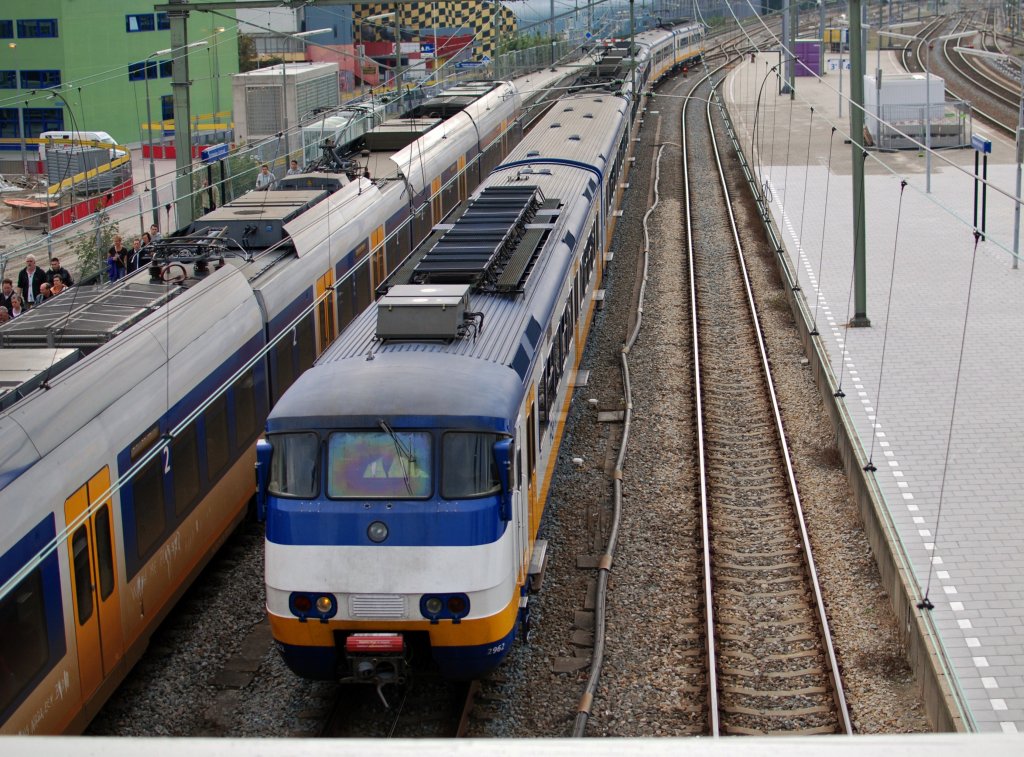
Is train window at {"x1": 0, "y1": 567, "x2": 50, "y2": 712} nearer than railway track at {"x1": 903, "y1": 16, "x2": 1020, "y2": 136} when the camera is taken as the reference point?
Yes

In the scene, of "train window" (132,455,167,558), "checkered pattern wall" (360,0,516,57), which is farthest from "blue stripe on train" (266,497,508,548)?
"checkered pattern wall" (360,0,516,57)

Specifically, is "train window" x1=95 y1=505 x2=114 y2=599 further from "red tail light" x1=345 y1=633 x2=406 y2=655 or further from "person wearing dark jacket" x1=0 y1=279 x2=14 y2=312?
"person wearing dark jacket" x1=0 y1=279 x2=14 y2=312

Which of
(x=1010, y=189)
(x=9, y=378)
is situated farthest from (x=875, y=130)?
(x=9, y=378)

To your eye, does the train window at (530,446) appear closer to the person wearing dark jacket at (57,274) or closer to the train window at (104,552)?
the train window at (104,552)

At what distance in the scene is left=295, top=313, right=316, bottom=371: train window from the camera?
47.0ft

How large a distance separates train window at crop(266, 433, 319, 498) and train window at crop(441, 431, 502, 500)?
0.96 metres

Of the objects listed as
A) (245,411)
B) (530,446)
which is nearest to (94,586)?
(245,411)

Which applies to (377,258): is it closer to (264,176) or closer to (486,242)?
(486,242)

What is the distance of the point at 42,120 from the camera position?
4197cm

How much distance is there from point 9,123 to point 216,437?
33.0 meters

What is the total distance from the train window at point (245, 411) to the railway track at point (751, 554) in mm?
4740

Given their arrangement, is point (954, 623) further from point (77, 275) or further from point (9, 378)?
point (77, 275)

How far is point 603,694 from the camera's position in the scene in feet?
34.0

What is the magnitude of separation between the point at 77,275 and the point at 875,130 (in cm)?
2707
